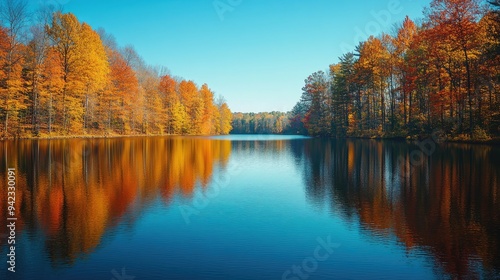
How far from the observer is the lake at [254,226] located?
6.34m

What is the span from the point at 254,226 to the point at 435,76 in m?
41.3

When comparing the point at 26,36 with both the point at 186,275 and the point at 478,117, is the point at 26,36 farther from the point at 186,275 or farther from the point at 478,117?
the point at 478,117

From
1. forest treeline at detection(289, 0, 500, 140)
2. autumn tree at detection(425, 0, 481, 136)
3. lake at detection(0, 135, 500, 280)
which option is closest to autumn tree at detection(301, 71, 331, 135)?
forest treeline at detection(289, 0, 500, 140)

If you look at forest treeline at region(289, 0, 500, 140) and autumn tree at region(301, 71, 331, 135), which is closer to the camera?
forest treeline at region(289, 0, 500, 140)

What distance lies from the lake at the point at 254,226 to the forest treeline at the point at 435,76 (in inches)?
857

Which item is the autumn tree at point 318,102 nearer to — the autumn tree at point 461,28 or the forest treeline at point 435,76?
the forest treeline at point 435,76

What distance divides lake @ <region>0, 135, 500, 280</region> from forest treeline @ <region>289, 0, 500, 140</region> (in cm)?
2178

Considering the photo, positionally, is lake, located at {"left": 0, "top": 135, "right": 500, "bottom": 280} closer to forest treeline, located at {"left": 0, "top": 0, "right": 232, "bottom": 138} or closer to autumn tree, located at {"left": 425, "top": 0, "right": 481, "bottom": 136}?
autumn tree, located at {"left": 425, "top": 0, "right": 481, "bottom": 136}

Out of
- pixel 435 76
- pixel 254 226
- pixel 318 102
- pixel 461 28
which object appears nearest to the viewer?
pixel 254 226

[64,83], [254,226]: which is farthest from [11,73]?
[254,226]

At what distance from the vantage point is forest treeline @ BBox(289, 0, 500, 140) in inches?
1334

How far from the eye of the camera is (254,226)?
9.05 meters

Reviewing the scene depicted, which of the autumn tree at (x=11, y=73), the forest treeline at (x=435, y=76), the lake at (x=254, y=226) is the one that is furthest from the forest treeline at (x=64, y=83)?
the forest treeline at (x=435, y=76)

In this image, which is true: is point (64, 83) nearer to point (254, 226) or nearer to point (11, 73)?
point (11, 73)
